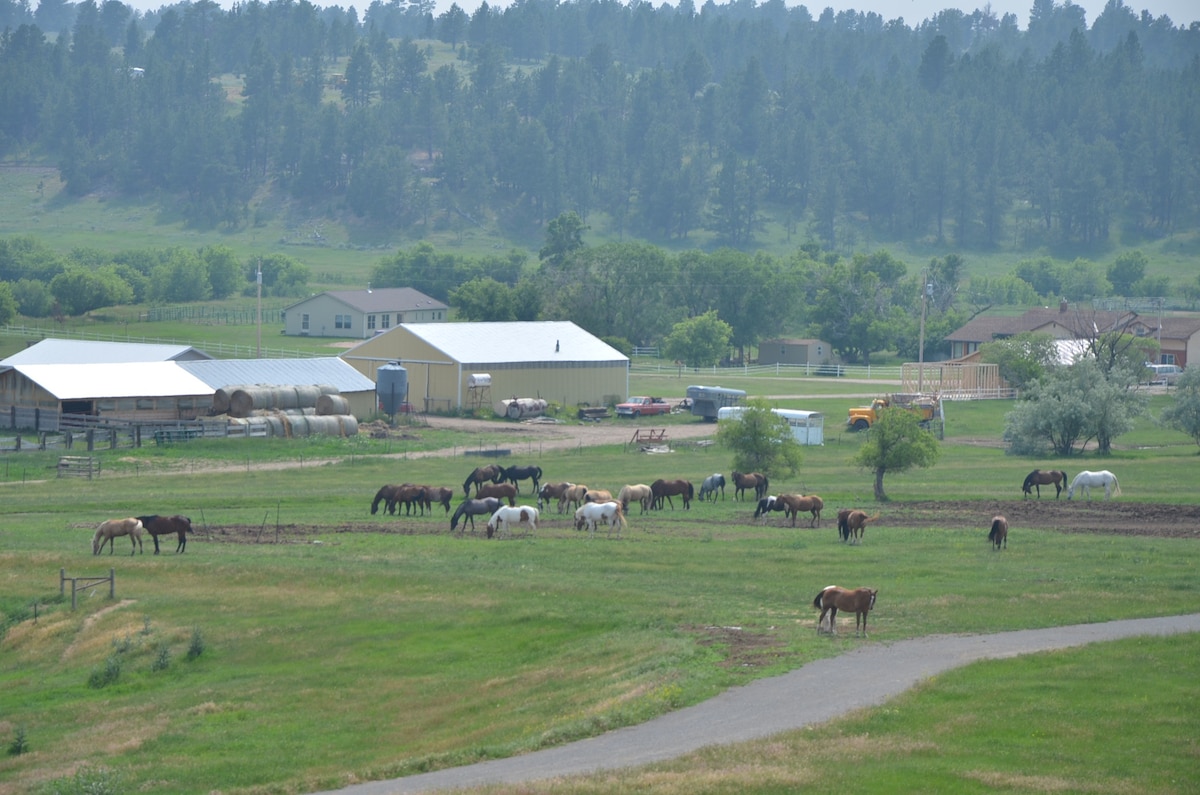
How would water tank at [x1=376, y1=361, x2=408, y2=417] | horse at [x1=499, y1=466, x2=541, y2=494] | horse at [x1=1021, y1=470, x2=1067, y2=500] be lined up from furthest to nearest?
1. water tank at [x1=376, y1=361, x2=408, y2=417]
2. horse at [x1=499, y1=466, x2=541, y2=494]
3. horse at [x1=1021, y1=470, x2=1067, y2=500]

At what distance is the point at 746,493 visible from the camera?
53.8 meters

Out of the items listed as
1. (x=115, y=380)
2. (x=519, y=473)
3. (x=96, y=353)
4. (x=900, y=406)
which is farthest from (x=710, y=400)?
(x=96, y=353)

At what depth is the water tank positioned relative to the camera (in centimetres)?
7744

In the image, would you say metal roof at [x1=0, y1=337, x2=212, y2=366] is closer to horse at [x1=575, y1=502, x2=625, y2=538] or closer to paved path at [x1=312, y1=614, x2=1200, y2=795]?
horse at [x1=575, y1=502, x2=625, y2=538]

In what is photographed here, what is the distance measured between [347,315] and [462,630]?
96480mm

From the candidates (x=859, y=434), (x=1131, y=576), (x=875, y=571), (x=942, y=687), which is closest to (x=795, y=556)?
(x=875, y=571)

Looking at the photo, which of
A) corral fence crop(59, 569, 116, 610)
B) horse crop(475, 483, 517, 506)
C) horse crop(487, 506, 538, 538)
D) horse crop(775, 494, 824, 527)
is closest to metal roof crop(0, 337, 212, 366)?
horse crop(475, 483, 517, 506)

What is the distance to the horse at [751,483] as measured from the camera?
4997cm

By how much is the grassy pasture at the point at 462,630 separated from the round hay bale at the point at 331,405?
79.8 ft

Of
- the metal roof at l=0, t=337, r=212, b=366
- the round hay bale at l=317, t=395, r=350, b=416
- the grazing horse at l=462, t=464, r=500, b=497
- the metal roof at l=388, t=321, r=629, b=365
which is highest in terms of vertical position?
the metal roof at l=388, t=321, r=629, b=365

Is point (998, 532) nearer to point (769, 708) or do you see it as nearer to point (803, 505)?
point (803, 505)

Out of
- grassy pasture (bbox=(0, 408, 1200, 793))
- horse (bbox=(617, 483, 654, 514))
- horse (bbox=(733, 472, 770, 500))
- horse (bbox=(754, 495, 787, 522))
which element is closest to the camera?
grassy pasture (bbox=(0, 408, 1200, 793))

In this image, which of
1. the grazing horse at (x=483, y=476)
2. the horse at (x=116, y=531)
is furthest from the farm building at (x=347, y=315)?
the horse at (x=116, y=531)

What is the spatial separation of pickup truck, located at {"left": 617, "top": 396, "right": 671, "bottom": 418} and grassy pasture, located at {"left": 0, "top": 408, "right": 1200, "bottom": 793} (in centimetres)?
3353
